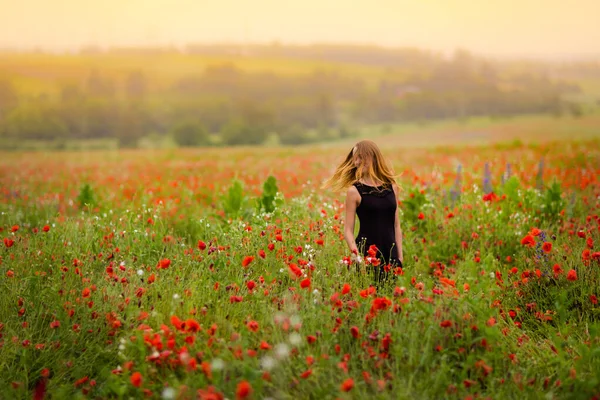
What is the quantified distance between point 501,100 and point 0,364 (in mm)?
40195

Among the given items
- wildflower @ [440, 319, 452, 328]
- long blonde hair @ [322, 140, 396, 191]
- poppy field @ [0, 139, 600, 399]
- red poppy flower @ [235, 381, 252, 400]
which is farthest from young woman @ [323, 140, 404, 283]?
red poppy flower @ [235, 381, 252, 400]

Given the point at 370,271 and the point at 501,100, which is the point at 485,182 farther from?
the point at 501,100

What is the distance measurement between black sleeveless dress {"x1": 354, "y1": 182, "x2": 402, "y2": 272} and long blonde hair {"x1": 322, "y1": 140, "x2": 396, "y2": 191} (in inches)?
3.6

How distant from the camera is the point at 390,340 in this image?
137 inches

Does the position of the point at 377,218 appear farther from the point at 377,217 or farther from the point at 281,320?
the point at 281,320

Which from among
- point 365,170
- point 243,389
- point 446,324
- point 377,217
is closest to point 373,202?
point 377,217

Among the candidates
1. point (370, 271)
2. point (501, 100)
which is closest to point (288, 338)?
point (370, 271)

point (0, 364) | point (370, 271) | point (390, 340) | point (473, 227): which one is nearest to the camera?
point (390, 340)

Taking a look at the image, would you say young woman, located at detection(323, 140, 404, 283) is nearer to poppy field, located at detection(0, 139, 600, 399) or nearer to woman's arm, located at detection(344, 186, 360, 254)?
woman's arm, located at detection(344, 186, 360, 254)

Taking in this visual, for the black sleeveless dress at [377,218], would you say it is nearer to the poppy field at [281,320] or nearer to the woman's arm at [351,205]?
the woman's arm at [351,205]

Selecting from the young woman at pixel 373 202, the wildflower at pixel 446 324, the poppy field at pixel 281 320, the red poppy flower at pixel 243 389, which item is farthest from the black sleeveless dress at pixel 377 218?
the red poppy flower at pixel 243 389

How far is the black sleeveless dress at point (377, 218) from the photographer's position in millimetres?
5195

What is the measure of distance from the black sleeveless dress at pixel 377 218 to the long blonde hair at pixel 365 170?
0.30 feet

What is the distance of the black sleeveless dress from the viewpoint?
5195mm
